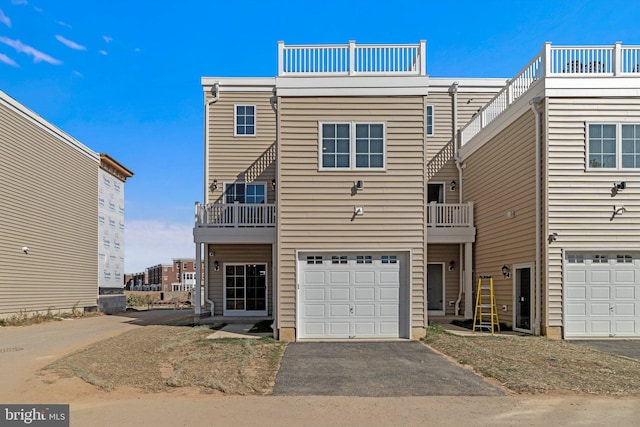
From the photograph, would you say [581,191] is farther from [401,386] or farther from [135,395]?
[135,395]

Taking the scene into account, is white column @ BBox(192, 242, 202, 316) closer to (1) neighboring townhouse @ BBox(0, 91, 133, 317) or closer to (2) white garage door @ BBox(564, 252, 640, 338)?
(1) neighboring townhouse @ BBox(0, 91, 133, 317)

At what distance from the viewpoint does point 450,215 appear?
1574 centimetres

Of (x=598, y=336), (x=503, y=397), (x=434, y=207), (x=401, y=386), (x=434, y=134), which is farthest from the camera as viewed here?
Answer: (x=434, y=134)

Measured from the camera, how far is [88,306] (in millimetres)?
22922

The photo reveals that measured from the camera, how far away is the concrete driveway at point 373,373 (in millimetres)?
6988

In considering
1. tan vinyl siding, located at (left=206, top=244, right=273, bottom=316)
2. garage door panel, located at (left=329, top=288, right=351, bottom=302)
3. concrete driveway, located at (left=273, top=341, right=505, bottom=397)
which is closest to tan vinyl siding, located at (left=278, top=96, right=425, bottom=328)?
garage door panel, located at (left=329, top=288, right=351, bottom=302)

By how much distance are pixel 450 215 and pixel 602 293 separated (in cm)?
510

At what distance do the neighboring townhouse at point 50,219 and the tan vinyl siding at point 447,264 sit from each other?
1421 cm

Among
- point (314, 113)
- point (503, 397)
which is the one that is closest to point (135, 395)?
point (503, 397)

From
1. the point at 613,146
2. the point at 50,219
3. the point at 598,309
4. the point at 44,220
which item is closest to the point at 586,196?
the point at 613,146

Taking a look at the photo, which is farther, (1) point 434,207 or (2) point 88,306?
(2) point 88,306

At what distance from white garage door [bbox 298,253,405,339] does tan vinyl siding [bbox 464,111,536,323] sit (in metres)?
3.34

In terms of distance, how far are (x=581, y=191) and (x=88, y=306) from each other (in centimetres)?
2083

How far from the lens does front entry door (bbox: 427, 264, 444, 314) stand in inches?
653
